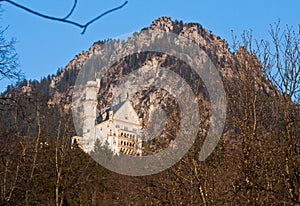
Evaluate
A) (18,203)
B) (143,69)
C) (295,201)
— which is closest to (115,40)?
(143,69)

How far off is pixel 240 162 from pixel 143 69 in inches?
4981

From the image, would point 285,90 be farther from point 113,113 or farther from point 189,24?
point 189,24

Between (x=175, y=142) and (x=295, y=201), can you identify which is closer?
(x=295, y=201)

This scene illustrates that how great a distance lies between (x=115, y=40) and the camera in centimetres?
15412

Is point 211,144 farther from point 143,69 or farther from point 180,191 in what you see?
point 143,69

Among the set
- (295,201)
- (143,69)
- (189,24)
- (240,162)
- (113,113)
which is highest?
(189,24)

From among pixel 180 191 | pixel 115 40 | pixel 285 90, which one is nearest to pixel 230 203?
pixel 180 191

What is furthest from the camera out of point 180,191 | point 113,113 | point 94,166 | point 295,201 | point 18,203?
point 113,113

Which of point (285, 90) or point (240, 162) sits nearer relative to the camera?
point (285, 90)

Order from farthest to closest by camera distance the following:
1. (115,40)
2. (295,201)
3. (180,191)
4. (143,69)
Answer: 1. (115,40)
2. (143,69)
3. (180,191)
4. (295,201)

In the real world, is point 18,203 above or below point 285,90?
below

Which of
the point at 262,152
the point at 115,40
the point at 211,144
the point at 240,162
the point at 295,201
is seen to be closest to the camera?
the point at 295,201

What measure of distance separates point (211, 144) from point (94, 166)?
764 inches

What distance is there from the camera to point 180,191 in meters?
14.9
